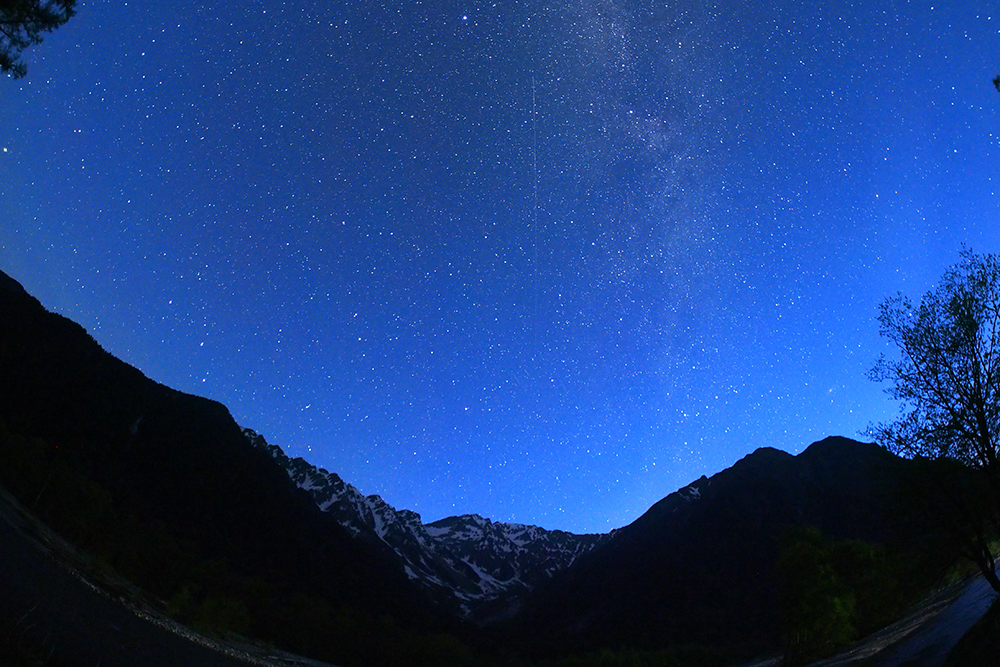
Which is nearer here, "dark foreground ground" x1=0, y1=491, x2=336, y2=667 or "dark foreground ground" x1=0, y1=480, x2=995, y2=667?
"dark foreground ground" x1=0, y1=491, x2=336, y2=667

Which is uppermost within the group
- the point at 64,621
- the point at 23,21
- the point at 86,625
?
the point at 23,21

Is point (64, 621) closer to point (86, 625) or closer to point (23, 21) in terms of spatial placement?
point (86, 625)

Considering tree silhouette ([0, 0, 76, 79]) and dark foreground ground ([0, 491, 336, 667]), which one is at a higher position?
tree silhouette ([0, 0, 76, 79])

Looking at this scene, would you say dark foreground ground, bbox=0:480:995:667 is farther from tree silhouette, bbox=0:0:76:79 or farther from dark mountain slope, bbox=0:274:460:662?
dark mountain slope, bbox=0:274:460:662

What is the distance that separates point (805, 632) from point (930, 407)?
3892cm

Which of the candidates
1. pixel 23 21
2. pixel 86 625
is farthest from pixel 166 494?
pixel 23 21

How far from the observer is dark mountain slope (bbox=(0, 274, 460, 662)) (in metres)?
67.6

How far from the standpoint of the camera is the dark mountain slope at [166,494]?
67562 mm

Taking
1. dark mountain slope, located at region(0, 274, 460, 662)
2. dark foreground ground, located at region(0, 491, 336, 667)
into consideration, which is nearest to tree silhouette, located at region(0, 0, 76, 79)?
dark foreground ground, located at region(0, 491, 336, 667)

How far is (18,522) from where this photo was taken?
123ft

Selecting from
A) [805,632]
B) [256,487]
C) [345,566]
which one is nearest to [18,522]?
[805,632]

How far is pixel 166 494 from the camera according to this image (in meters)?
145

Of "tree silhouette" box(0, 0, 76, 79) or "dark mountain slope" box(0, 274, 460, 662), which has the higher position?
"tree silhouette" box(0, 0, 76, 79)

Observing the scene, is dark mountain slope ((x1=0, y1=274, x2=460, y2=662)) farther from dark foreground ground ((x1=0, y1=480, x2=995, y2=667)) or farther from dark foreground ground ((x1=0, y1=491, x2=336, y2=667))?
dark foreground ground ((x1=0, y1=480, x2=995, y2=667))
